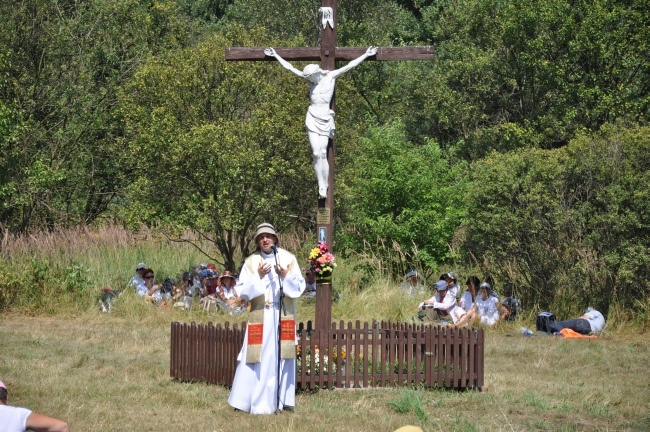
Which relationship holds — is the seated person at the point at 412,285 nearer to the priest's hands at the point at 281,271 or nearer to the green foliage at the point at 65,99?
the priest's hands at the point at 281,271

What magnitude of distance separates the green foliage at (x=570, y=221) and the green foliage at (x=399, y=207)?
1961 millimetres

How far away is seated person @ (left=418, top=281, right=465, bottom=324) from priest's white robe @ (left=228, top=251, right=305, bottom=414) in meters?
6.54

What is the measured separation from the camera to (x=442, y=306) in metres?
16.5

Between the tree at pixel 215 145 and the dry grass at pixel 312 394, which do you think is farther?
the tree at pixel 215 145

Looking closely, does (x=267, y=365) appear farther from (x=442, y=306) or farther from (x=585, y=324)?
(x=585, y=324)

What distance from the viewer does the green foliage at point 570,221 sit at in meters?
16.8

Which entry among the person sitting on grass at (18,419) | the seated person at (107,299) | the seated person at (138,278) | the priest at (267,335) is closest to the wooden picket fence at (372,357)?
the priest at (267,335)

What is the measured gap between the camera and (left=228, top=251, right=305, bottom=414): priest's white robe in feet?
33.1

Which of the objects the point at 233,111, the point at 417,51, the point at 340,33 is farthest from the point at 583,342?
the point at 340,33

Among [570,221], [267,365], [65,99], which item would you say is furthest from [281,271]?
[65,99]

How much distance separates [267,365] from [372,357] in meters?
1.64

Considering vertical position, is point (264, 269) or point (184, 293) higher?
A: point (264, 269)

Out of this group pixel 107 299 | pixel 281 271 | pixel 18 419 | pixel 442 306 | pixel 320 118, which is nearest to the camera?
pixel 18 419

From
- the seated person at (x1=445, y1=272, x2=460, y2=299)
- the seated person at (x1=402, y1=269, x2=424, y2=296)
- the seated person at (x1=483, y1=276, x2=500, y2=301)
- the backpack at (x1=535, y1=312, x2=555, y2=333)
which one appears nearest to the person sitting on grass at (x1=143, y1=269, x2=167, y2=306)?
the seated person at (x1=402, y1=269, x2=424, y2=296)
